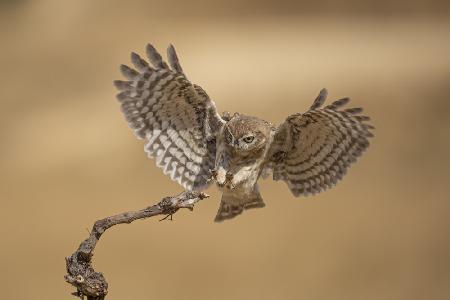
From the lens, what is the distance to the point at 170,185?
9.31 metres

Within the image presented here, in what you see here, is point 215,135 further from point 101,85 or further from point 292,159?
point 101,85

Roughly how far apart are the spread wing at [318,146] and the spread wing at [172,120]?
1.25 feet

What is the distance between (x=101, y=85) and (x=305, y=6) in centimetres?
307

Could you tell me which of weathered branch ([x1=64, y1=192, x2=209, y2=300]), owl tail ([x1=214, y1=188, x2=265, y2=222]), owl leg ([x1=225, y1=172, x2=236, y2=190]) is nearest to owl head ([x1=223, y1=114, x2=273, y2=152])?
owl leg ([x1=225, y1=172, x2=236, y2=190])

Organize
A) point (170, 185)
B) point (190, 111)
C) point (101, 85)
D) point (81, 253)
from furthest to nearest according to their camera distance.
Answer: point (101, 85) → point (170, 185) → point (190, 111) → point (81, 253)

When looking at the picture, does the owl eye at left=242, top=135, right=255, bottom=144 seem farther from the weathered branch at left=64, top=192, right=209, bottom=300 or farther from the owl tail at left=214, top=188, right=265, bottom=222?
the weathered branch at left=64, top=192, right=209, bottom=300

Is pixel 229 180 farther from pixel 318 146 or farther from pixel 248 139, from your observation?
pixel 318 146

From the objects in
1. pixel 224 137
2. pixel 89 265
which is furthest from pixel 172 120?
pixel 89 265

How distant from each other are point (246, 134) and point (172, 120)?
0.49 m

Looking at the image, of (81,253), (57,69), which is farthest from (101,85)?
(81,253)

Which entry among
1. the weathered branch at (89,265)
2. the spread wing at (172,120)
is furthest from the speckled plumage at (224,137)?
the weathered branch at (89,265)

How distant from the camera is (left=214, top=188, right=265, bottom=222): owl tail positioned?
15.4ft

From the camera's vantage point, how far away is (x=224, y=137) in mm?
4367

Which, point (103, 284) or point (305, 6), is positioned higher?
point (305, 6)
